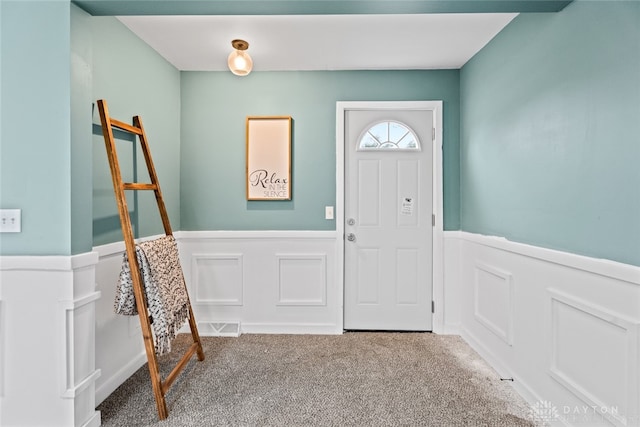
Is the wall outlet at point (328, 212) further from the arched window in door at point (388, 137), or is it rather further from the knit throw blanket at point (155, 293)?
the knit throw blanket at point (155, 293)

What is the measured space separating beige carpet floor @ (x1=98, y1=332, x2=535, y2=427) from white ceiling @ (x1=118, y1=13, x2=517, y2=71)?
2.34 m

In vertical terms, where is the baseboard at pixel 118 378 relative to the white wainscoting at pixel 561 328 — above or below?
below

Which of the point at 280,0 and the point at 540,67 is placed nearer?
the point at 280,0

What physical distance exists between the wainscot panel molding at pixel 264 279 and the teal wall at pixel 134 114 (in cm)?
43

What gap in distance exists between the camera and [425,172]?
124 inches

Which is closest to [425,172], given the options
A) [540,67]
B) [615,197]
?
[540,67]

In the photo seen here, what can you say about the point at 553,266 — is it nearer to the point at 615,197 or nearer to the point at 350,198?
the point at 615,197

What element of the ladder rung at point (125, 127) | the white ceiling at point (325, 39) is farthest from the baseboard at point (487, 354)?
the ladder rung at point (125, 127)

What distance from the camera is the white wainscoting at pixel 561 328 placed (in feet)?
4.71

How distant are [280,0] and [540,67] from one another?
1494 mm

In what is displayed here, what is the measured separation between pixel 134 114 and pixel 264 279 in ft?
5.52

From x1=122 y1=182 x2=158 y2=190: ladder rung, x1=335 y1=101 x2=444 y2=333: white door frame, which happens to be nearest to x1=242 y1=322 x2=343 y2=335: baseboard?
x1=335 y1=101 x2=444 y2=333: white door frame

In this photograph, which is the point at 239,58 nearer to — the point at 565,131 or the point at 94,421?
the point at 565,131

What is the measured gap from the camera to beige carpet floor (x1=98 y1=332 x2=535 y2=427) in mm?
1906
